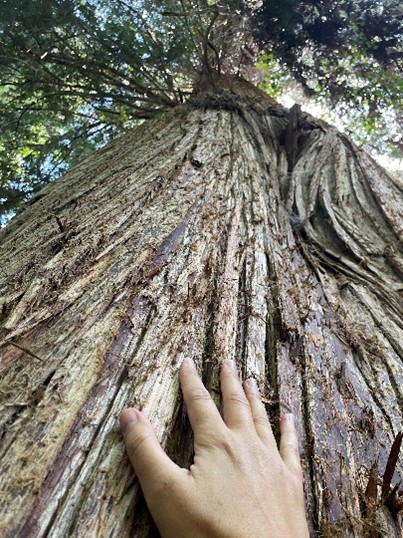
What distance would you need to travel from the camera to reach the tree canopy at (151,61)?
4.66 meters

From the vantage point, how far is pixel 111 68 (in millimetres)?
5082

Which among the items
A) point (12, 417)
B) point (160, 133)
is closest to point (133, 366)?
point (12, 417)

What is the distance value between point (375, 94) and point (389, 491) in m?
5.95

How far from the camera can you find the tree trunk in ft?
3.69

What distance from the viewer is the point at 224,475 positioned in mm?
1082

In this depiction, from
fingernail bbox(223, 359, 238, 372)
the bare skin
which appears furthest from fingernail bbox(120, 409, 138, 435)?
fingernail bbox(223, 359, 238, 372)

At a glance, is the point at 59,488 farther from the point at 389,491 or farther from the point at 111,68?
the point at 111,68

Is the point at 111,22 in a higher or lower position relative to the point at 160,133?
higher

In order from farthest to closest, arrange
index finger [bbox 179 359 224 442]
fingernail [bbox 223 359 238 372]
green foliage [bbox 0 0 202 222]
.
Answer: green foliage [bbox 0 0 202 222] → fingernail [bbox 223 359 238 372] → index finger [bbox 179 359 224 442]

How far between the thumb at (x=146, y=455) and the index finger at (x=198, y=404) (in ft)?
0.45

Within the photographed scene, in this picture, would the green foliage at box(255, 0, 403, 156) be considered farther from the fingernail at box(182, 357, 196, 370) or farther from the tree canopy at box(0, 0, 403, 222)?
the fingernail at box(182, 357, 196, 370)

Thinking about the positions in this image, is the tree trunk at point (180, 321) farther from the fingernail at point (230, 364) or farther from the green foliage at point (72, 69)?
the green foliage at point (72, 69)

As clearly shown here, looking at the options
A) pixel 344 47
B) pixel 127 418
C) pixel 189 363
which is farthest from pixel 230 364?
pixel 344 47

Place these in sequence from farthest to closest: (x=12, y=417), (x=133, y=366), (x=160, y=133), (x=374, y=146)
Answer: (x=374, y=146)
(x=160, y=133)
(x=133, y=366)
(x=12, y=417)
